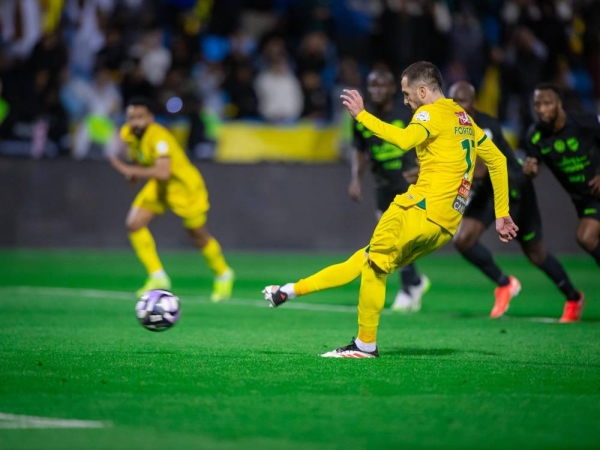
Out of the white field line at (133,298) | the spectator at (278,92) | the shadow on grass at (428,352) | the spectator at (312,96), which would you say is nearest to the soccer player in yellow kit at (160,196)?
the white field line at (133,298)

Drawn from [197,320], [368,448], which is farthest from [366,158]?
[368,448]

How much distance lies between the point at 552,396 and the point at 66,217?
13.6 m

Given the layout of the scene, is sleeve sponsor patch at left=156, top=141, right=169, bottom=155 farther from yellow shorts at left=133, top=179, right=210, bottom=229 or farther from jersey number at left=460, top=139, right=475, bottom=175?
jersey number at left=460, top=139, right=475, bottom=175

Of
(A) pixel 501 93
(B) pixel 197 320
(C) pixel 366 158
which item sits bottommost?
(B) pixel 197 320

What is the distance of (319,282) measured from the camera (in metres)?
8.50

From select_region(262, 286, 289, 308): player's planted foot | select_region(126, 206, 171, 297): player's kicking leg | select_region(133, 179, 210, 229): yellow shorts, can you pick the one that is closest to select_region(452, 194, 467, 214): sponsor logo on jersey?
select_region(262, 286, 289, 308): player's planted foot

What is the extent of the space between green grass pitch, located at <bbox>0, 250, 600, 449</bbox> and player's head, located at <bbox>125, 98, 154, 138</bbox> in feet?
6.44

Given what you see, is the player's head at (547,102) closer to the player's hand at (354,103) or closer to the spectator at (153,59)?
the player's hand at (354,103)

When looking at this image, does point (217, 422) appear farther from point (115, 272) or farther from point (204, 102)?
point (204, 102)

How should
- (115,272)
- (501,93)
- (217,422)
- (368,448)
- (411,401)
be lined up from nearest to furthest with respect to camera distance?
(368,448) → (217,422) → (411,401) → (115,272) → (501,93)

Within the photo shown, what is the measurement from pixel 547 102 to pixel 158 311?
14.1 feet

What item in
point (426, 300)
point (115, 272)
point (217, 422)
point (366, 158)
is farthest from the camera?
point (115, 272)

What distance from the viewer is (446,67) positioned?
831 inches

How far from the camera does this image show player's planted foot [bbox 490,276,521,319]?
11727mm
